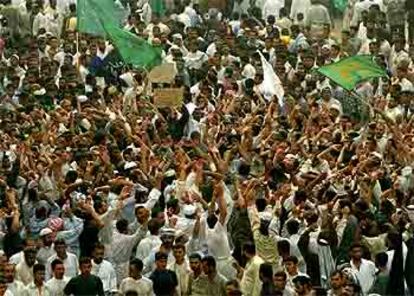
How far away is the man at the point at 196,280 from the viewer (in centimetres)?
1830

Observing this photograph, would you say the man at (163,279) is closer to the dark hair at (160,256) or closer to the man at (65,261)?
the dark hair at (160,256)

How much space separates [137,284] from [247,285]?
1.15 m

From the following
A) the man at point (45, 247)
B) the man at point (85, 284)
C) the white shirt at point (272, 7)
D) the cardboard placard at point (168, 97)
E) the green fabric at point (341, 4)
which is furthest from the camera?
the white shirt at point (272, 7)

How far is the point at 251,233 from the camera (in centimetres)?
1950

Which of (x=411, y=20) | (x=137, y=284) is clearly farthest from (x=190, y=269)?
(x=411, y=20)

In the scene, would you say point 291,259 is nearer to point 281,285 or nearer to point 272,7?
point 281,285

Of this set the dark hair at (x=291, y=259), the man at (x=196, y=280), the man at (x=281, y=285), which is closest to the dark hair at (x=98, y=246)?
the man at (x=196, y=280)

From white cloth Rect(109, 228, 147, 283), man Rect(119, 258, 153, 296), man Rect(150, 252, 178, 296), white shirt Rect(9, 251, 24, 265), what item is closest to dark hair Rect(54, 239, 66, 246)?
white shirt Rect(9, 251, 24, 265)

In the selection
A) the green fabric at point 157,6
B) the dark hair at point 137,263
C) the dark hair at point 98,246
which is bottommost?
the green fabric at point 157,6

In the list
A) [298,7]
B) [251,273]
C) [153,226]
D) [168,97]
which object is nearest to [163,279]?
[251,273]

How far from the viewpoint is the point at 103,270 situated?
18.9m

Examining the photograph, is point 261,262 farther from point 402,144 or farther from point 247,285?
point 402,144

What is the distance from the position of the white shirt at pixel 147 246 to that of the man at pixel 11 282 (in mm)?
1457

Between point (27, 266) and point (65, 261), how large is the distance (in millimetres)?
416
